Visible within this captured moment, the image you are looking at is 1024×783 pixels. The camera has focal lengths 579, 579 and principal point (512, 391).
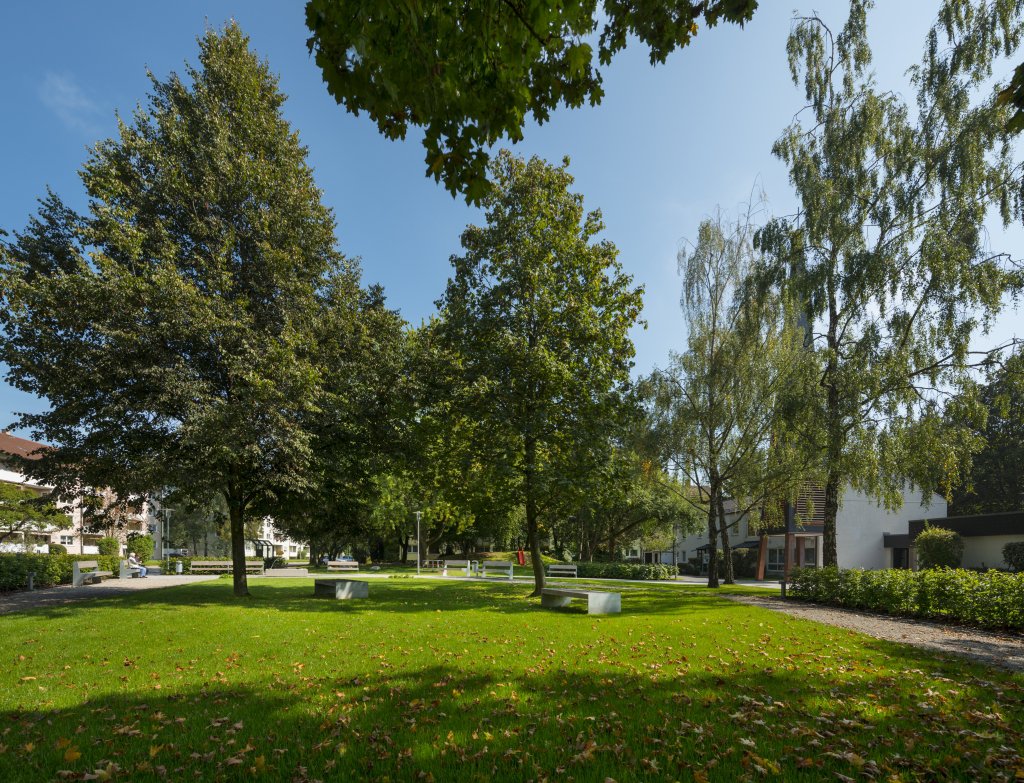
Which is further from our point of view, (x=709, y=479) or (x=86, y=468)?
(x=709, y=479)

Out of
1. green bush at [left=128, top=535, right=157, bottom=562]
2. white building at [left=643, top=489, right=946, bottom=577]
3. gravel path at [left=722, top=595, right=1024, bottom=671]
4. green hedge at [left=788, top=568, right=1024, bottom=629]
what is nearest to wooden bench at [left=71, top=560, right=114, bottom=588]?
green bush at [left=128, top=535, right=157, bottom=562]

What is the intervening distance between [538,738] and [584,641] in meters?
5.63

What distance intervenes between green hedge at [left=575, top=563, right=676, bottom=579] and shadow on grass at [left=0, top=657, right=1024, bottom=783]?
31297mm

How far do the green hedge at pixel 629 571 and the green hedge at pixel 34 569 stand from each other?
90.2 ft

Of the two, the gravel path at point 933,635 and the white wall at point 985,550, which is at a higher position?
the gravel path at point 933,635

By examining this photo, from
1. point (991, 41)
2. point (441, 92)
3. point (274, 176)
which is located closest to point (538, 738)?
point (441, 92)

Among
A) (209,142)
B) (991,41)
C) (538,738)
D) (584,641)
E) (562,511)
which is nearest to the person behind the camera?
(538,738)

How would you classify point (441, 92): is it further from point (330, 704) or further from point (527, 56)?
point (330, 704)

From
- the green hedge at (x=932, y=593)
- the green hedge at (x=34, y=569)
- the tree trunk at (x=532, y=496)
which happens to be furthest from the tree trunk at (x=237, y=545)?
the green hedge at (x=932, y=593)

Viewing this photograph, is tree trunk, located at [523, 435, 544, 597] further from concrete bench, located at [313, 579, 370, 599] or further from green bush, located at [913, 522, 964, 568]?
green bush, located at [913, 522, 964, 568]

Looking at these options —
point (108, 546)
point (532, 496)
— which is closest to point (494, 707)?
point (532, 496)

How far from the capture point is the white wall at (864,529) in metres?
37.7

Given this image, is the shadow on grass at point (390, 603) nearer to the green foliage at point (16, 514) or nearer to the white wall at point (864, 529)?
the green foliage at point (16, 514)

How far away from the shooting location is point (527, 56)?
511cm
